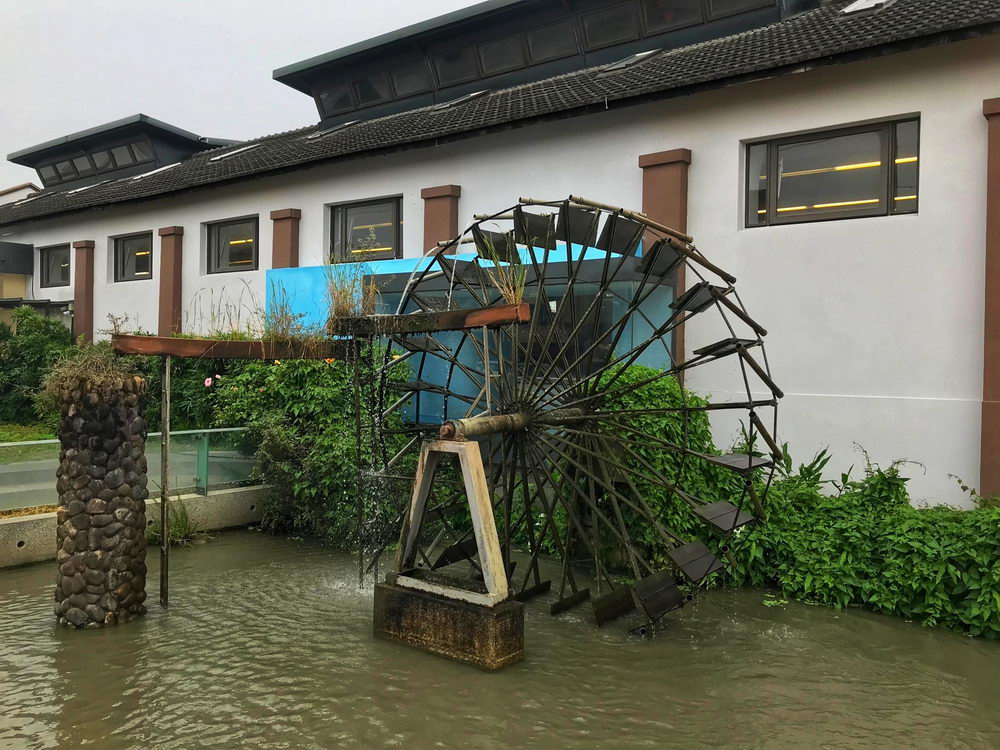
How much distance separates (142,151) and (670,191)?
61.9 feet

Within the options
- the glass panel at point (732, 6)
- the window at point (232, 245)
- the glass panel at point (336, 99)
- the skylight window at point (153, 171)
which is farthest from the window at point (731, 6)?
the skylight window at point (153, 171)

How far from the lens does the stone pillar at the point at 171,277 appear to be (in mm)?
18109

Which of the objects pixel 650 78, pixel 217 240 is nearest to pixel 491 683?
pixel 650 78

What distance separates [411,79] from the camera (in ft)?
58.0

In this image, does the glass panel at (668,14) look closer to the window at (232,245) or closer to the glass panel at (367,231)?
the glass panel at (367,231)

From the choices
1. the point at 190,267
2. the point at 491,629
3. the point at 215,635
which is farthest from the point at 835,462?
the point at 190,267

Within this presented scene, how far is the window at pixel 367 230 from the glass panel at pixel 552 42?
418 cm

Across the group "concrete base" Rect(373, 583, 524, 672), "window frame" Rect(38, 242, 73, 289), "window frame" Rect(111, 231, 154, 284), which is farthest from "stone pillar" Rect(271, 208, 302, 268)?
"concrete base" Rect(373, 583, 524, 672)

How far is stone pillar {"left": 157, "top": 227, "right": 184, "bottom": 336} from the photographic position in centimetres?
1811

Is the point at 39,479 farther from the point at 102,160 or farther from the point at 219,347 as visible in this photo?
the point at 102,160

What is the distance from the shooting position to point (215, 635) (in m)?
6.75

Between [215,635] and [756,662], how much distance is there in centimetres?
440

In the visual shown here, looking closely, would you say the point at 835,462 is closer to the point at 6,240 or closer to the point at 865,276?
the point at 865,276

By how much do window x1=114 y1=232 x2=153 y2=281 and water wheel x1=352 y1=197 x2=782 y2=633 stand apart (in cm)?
1165
